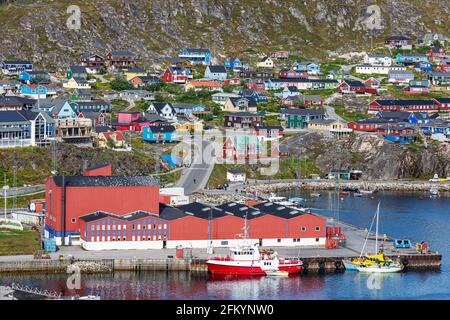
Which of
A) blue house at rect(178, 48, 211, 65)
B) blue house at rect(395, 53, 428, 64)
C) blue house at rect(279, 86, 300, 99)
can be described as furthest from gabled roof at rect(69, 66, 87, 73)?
blue house at rect(395, 53, 428, 64)

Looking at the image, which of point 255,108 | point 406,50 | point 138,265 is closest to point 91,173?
point 138,265

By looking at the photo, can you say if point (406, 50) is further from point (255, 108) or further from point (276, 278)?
point (276, 278)

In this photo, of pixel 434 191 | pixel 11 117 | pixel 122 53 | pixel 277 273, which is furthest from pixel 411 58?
pixel 277 273

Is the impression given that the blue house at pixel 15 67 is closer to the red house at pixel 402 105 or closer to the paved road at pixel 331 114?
the paved road at pixel 331 114

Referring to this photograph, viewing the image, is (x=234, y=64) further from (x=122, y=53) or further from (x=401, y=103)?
(x=401, y=103)

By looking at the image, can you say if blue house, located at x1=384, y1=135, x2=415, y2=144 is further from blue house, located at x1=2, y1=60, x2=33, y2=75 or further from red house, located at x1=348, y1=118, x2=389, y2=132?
blue house, located at x1=2, y1=60, x2=33, y2=75

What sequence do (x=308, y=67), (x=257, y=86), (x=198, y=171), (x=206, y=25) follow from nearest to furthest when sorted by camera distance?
(x=198, y=171) < (x=257, y=86) < (x=308, y=67) < (x=206, y=25)
